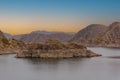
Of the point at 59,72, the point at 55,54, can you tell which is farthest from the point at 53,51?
the point at 59,72

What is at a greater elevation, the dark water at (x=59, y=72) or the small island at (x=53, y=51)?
the small island at (x=53, y=51)

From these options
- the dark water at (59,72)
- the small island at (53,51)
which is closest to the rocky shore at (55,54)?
the small island at (53,51)

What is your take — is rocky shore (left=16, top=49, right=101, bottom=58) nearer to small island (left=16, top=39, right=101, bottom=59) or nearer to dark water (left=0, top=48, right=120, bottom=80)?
small island (left=16, top=39, right=101, bottom=59)

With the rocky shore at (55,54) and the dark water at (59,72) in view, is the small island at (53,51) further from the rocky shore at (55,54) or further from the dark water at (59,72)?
the dark water at (59,72)

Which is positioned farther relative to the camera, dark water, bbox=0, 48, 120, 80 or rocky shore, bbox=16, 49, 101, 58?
rocky shore, bbox=16, 49, 101, 58

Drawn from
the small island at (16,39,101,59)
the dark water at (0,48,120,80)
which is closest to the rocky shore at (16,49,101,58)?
the small island at (16,39,101,59)

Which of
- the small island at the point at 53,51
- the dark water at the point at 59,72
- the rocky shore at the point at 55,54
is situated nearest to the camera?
the dark water at the point at 59,72

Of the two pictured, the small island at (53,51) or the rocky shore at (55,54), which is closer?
the small island at (53,51)

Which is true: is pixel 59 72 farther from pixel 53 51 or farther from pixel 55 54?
pixel 55 54
